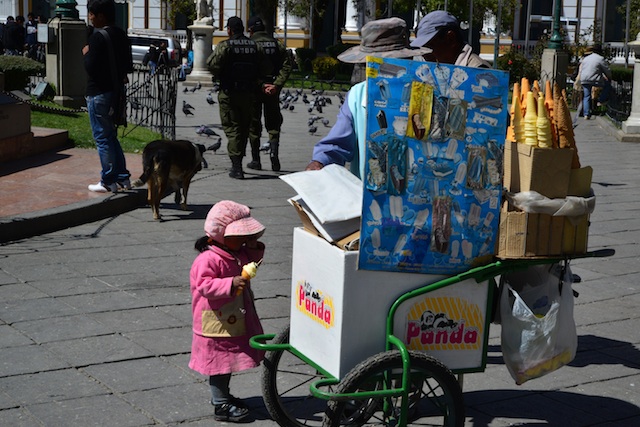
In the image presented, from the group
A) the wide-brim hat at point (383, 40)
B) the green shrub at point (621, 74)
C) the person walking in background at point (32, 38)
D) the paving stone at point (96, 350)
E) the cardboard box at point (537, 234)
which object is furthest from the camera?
the person walking in background at point (32, 38)

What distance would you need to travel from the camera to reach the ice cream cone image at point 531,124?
416 centimetres

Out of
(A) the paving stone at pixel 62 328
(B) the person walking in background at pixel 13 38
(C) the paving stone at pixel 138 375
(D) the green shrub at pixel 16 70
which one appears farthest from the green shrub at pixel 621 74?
(C) the paving stone at pixel 138 375

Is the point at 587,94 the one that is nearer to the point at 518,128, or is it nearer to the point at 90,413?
the point at 518,128

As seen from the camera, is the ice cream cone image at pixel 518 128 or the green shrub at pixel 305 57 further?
the green shrub at pixel 305 57

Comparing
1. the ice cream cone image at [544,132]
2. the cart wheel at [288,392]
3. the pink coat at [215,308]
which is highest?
the ice cream cone image at [544,132]

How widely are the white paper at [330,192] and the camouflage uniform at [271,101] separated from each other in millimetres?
7690

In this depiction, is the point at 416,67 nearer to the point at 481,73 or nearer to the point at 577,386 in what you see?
the point at 481,73

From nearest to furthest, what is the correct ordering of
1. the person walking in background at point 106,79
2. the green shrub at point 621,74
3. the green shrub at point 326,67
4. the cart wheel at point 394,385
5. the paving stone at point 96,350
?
the cart wheel at point 394,385, the paving stone at point 96,350, the person walking in background at point 106,79, the green shrub at point 621,74, the green shrub at point 326,67

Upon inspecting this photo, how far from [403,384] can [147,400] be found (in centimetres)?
146

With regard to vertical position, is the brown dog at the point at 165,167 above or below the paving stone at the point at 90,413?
above

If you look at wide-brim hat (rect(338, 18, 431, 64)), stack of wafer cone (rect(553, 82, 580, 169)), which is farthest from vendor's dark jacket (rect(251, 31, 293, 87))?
stack of wafer cone (rect(553, 82, 580, 169))

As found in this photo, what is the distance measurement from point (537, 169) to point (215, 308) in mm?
1492

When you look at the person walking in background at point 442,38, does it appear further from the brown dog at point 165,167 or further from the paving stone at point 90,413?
the brown dog at point 165,167

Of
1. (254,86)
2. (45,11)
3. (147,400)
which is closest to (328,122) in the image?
(254,86)
